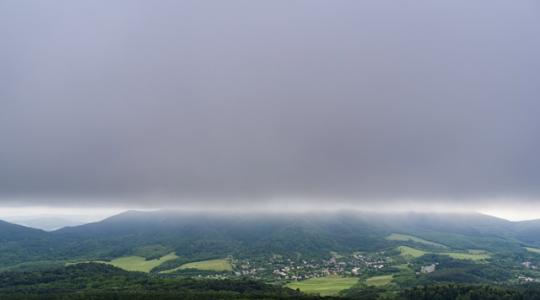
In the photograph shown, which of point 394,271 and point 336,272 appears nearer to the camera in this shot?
point 394,271

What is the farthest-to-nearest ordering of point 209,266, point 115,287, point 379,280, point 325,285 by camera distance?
point 209,266, point 379,280, point 325,285, point 115,287

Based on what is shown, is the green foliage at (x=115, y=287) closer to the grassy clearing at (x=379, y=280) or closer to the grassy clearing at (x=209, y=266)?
the grassy clearing at (x=379, y=280)

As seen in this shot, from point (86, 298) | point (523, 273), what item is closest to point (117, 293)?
point (86, 298)

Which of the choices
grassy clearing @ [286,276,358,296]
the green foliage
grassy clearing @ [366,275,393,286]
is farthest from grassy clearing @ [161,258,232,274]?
grassy clearing @ [366,275,393,286]

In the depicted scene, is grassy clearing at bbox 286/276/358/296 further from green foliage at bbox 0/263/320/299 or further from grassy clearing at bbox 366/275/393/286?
green foliage at bbox 0/263/320/299

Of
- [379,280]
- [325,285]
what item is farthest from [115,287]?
[379,280]

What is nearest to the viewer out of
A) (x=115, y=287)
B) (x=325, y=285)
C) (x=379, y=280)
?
(x=115, y=287)

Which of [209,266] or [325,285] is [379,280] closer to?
[325,285]

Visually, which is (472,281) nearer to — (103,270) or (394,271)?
(394,271)
